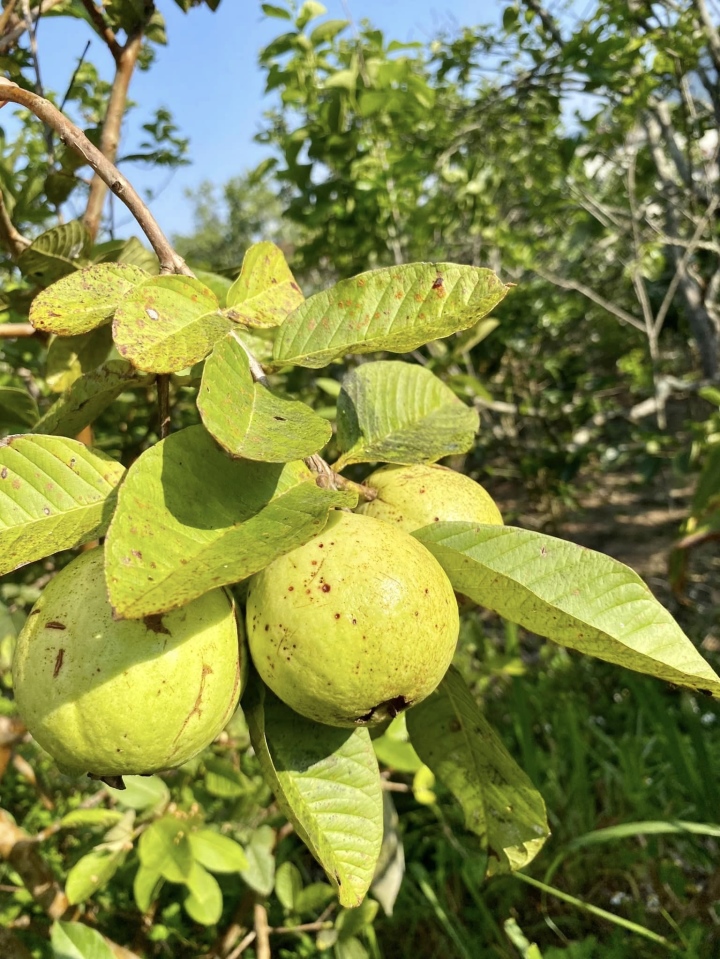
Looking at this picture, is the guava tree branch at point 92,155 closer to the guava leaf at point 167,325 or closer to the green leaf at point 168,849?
the guava leaf at point 167,325

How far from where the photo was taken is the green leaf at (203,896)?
1.34 metres

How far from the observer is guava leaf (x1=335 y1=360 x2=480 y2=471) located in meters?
0.85

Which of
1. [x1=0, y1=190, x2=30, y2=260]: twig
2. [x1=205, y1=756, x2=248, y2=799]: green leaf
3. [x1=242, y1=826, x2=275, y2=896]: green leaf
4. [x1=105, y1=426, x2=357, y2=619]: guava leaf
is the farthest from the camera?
[x1=205, y1=756, x2=248, y2=799]: green leaf

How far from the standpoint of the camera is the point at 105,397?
749 millimetres

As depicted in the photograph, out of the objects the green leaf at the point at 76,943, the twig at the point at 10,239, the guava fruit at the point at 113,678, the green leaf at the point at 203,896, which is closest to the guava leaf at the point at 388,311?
the guava fruit at the point at 113,678

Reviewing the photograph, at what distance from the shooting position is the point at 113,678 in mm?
620

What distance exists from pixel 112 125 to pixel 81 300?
72 centimetres

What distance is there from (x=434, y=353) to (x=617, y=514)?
326 cm

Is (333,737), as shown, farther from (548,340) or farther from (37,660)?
(548,340)

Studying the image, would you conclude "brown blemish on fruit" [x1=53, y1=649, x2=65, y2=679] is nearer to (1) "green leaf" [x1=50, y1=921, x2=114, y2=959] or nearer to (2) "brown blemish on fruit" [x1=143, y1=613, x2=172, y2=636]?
(2) "brown blemish on fruit" [x1=143, y1=613, x2=172, y2=636]

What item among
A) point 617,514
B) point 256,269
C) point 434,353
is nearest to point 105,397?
point 256,269

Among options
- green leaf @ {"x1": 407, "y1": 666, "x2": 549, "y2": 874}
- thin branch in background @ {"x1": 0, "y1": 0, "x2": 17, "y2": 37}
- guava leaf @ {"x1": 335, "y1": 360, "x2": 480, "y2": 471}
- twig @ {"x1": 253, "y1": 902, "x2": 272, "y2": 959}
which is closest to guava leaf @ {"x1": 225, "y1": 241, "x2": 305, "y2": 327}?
guava leaf @ {"x1": 335, "y1": 360, "x2": 480, "y2": 471}

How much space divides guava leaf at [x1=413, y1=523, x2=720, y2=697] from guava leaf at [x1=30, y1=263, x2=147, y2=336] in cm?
44

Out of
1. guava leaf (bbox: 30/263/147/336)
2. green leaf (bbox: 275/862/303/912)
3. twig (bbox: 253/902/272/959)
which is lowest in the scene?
green leaf (bbox: 275/862/303/912)
